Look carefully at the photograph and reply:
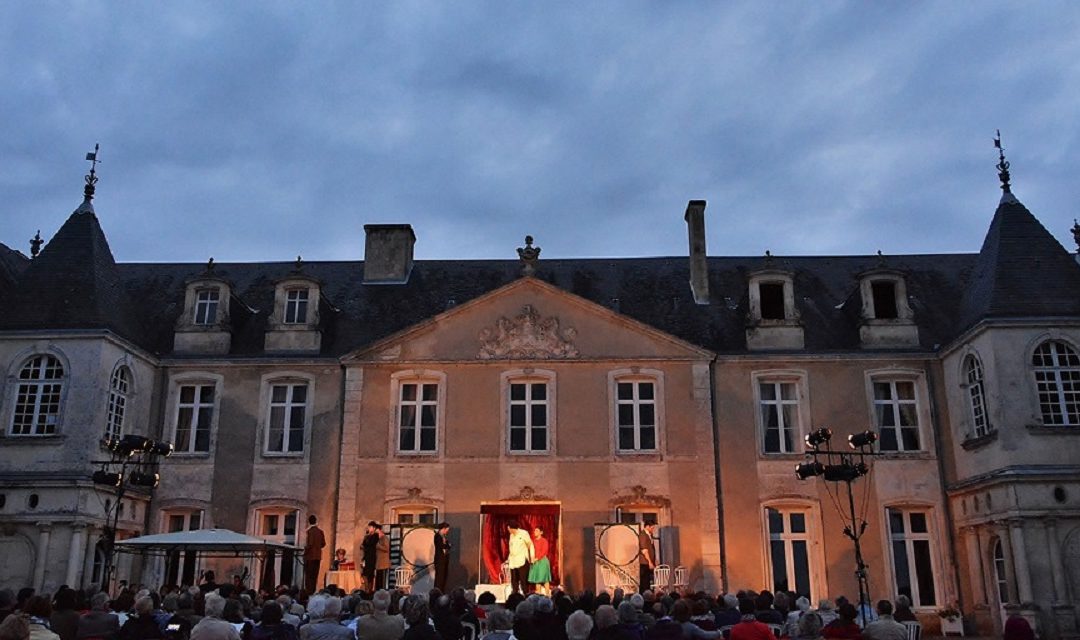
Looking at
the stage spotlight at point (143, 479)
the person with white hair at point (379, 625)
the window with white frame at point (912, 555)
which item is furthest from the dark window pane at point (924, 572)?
the stage spotlight at point (143, 479)

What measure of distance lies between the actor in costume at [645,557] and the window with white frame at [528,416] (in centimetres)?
291

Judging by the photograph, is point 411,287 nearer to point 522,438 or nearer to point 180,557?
point 522,438

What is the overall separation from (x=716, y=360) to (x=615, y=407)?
97.3 inches

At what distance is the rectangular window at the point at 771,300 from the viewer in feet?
72.7

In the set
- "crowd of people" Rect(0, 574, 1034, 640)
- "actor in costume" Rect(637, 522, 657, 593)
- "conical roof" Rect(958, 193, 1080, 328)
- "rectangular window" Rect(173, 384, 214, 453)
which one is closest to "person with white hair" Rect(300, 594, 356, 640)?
"crowd of people" Rect(0, 574, 1034, 640)

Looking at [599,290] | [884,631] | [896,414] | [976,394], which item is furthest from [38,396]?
[976,394]

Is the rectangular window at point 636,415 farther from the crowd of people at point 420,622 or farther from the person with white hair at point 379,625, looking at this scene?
the person with white hair at point 379,625

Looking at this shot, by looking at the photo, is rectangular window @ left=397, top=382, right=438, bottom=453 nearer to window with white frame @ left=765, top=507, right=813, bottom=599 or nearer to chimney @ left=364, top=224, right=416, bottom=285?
chimney @ left=364, top=224, right=416, bottom=285

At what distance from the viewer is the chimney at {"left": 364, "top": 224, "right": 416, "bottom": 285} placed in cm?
2483

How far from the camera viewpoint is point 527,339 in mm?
21516

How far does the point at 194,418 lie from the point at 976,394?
16698mm

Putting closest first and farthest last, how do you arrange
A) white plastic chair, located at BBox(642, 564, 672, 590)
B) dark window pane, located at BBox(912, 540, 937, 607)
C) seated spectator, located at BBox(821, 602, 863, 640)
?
seated spectator, located at BBox(821, 602, 863, 640) → white plastic chair, located at BBox(642, 564, 672, 590) → dark window pane, located at BBox(912, 540, 937, 607)

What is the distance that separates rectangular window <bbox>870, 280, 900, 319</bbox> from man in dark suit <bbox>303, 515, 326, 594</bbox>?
42.4 ft

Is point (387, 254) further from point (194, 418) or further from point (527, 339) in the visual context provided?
point (194, 418)
